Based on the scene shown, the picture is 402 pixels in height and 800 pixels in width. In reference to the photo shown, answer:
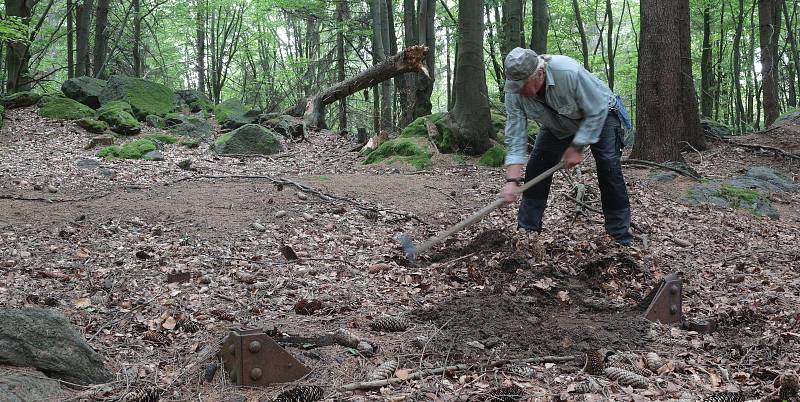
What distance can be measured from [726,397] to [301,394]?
6.13ft

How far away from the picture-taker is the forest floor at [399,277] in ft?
10.4

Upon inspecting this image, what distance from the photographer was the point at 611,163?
5.21m

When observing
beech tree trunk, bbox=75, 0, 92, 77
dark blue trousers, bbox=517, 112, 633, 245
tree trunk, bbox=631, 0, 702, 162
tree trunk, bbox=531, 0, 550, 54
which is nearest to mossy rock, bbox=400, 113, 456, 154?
tree trunk, bbox=631, 0, 702, 162

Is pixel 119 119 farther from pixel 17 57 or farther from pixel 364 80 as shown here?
pixel 364 80

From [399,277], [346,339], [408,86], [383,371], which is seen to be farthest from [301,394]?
→ [408,86]

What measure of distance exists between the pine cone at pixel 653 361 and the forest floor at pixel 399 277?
64mm

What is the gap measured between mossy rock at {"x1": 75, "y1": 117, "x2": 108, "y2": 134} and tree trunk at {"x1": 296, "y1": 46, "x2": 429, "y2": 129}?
168 inches

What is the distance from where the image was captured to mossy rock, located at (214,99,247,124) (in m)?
14.9

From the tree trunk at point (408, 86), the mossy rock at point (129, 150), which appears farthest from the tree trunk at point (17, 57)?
the tree trunk at point (408, 86)

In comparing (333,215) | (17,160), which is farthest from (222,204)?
(17,160)

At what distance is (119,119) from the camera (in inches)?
501

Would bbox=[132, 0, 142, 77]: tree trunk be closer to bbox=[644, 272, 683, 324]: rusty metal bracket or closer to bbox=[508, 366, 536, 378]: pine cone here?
bbox=[644, 272, 683, 324]: rusty metal bracket

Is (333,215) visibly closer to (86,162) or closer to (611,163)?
(611,163)

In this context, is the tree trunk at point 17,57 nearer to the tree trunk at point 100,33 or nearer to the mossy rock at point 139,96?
the tree trunk at point 100,33
